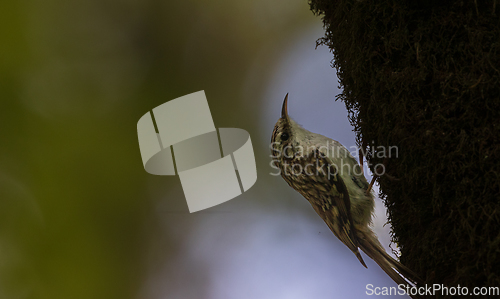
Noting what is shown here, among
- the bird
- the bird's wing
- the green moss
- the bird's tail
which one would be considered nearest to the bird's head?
the bird

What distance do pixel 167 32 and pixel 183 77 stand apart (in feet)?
1.78

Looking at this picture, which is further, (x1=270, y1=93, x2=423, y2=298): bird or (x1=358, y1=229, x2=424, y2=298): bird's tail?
(x1=270, y1=93, x2=423, y2=298): bird

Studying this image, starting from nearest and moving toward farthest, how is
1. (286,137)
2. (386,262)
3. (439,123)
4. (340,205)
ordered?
(439,123)
(386,262)
(340,205)
(286,137)

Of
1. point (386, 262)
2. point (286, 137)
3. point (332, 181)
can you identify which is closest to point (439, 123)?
point (386, 262)

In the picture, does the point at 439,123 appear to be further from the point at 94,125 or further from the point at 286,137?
the point at 94,125

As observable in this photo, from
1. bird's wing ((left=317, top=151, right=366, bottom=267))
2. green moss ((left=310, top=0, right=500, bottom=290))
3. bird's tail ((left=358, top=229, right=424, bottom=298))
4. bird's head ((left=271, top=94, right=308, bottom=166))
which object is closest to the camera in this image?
green moss ((left=310, top=0, right=500, bottom=290))

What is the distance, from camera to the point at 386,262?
131 centimetres

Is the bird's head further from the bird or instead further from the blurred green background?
the blurred green background


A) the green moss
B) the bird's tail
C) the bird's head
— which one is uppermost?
the green moss

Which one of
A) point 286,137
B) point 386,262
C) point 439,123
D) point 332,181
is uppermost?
point 439,123

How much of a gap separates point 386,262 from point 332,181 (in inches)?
19.8

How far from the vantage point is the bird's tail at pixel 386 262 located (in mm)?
894

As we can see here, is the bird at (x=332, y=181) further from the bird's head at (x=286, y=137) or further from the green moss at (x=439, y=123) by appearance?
the green moss at (x=439, y=123)

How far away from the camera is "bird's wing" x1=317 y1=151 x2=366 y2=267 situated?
1642mm
